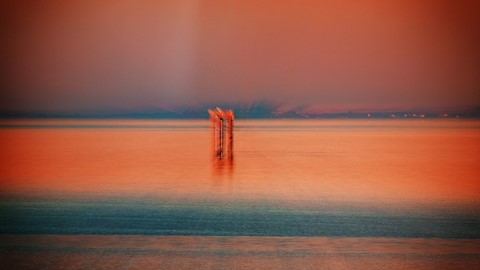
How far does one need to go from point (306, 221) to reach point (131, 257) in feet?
8.37

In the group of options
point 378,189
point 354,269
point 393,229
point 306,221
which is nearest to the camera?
point 354,269

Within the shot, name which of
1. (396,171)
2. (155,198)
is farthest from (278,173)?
(155,198)

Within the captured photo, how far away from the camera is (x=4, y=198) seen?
8.73m

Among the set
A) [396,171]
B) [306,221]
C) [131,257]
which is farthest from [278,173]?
[131,257]

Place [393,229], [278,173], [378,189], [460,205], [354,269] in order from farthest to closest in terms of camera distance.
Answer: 1. [278,173]
2. [378,189]
3. [460,205]
4. [393,229]
5. [354,269]

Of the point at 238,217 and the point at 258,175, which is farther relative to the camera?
the point at 258,175

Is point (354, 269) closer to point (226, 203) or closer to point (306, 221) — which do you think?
point (306, 221)

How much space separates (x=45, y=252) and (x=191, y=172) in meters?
7.63

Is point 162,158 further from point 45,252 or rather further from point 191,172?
point 45,252

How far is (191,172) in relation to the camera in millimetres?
12906

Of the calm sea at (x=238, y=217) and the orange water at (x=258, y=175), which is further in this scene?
the orange water at (x=258, y=175)

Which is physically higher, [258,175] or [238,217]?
[238,217]

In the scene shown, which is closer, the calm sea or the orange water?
the calm sea

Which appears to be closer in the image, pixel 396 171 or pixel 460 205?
pixel 460 205
